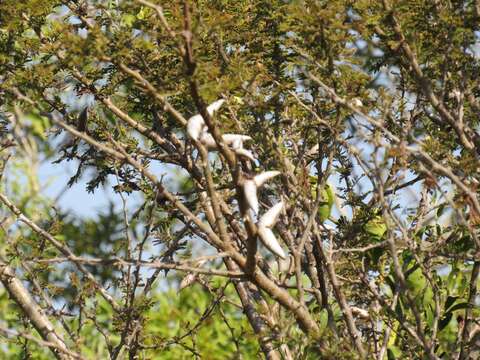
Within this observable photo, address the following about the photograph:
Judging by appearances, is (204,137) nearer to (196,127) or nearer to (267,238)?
(196,127)

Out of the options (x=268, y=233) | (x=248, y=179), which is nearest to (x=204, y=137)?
(x=248, y=179)

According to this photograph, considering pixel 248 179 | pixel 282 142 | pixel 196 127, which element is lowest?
pixel 248 179

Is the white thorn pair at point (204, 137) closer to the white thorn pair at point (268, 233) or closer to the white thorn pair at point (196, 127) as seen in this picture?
the white thorn pair at point (196, 127)

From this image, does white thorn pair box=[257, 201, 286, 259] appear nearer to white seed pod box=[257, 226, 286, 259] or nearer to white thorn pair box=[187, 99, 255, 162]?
white seed pod box=[257, 226, 286, 259]

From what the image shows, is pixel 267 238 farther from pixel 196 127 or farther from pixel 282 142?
pixel 282 142

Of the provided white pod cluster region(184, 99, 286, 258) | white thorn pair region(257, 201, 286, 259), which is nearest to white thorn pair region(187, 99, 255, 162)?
white pod cluster region(184, 99, 286, 258)

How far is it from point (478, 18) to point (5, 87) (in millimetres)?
1582

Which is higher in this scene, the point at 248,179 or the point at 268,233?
the point at 248,179

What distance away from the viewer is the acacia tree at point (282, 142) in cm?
299

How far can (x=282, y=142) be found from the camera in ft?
12.4

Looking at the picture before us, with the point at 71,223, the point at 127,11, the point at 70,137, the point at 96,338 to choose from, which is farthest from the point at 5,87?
the point at 96,338

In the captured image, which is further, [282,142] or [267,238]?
[282,142]

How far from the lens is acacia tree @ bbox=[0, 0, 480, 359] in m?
2.99

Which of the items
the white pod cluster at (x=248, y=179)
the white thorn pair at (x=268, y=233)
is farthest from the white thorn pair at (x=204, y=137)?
the white thorn pair at (x=268, y=233)
